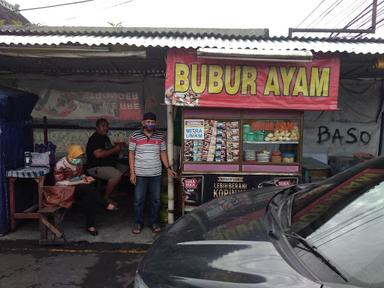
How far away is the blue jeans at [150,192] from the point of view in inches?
219

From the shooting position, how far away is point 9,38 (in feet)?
17.0

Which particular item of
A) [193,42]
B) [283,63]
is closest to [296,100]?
[283,63]

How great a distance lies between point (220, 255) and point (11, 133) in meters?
4.45

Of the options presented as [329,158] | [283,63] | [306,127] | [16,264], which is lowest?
[16,264]

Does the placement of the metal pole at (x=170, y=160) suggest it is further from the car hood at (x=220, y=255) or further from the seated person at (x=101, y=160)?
the car hood at (x=220, y=255)

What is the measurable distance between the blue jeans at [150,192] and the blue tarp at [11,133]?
179 centimetres

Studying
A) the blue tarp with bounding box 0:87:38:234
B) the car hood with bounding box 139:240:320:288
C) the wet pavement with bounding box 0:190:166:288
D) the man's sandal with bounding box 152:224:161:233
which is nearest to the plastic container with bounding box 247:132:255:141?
the man's sandal with bounding box 152:224:161:233

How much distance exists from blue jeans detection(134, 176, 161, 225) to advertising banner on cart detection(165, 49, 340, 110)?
1.18 meters

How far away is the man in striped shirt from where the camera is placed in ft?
18.0

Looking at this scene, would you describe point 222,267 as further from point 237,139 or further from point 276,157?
point 276,157

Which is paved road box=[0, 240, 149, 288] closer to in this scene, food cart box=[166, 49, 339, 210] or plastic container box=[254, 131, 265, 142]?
food cart box=[166, 49, 339, 210]

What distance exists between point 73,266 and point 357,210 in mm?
3377

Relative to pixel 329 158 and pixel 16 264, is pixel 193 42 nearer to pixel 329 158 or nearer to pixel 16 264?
pixel 16 264

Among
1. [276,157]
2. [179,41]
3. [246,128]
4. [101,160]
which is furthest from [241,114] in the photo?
[101,160]
